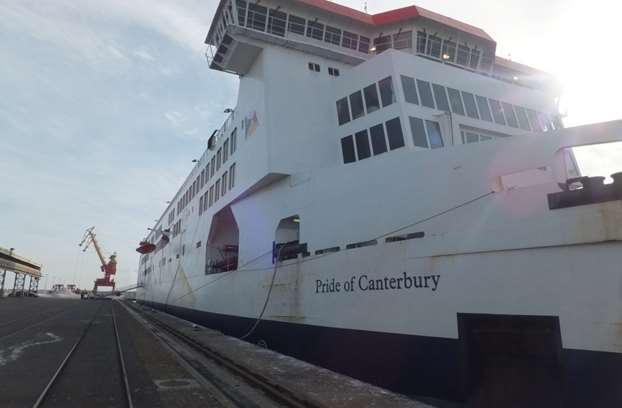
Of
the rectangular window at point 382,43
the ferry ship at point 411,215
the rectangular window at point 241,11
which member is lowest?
the ferry ship at point 411,215

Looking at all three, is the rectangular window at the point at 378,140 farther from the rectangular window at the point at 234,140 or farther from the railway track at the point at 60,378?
the railway track at the point at 60,378

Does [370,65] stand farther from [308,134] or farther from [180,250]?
[180,250]

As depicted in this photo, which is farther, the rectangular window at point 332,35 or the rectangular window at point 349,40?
the rectangular window at point 349,40

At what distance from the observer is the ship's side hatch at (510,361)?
6023mm

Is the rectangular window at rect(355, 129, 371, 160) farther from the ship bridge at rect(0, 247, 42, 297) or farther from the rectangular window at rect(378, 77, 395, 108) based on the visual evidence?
the ship bridge at rect(0, 247, 42, 297)

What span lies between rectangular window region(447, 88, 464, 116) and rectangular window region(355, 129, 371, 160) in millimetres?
3025

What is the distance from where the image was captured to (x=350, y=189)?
1019 centimetres

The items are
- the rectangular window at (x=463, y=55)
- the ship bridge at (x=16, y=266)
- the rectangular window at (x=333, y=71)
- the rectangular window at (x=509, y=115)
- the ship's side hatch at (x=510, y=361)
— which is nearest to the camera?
the ship's side hatch at (x=510, y=361)

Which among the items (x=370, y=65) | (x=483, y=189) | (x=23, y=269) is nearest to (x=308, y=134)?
(x=370, y=65)

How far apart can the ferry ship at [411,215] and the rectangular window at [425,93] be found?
45 mm

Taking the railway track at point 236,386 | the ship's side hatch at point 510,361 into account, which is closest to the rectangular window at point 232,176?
the railway track at point 236,386

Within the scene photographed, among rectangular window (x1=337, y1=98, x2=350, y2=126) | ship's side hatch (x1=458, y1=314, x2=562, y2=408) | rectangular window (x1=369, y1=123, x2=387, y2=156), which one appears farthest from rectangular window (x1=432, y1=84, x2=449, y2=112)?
ship's side hatch (x1=458, y1=314, x2=562, y2=408)

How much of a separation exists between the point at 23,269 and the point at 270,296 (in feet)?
226

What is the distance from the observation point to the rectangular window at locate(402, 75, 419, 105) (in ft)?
38.7
